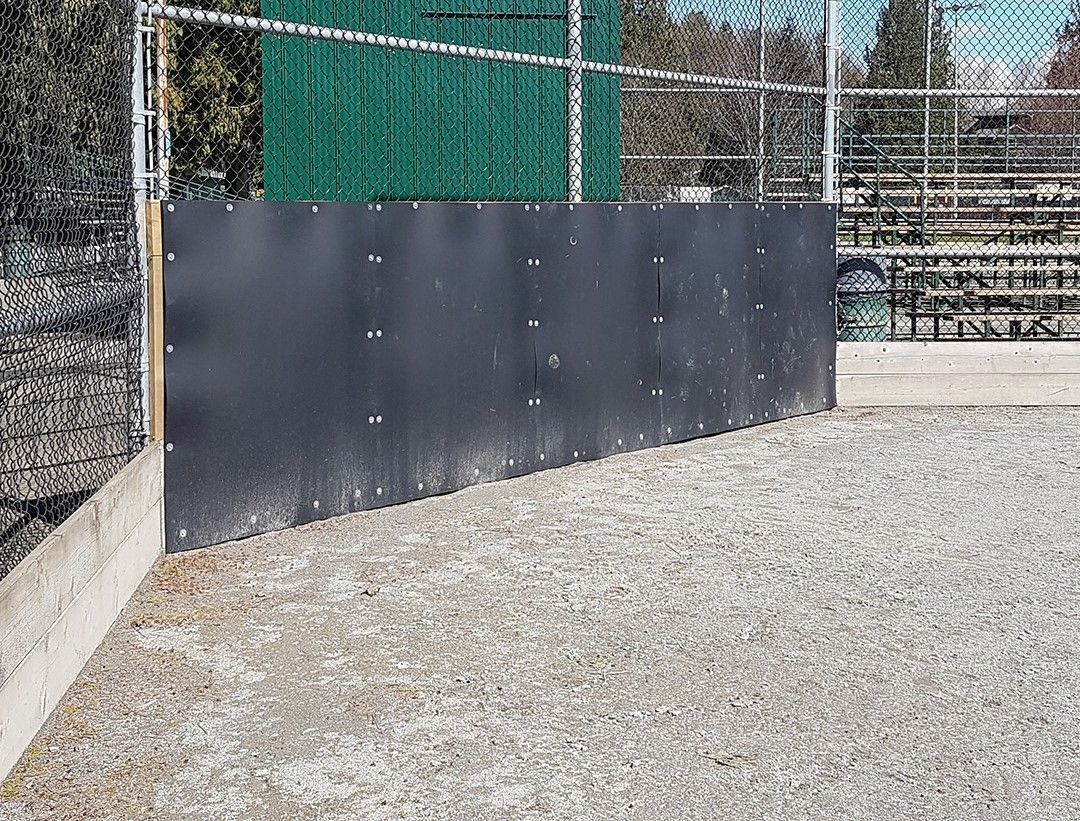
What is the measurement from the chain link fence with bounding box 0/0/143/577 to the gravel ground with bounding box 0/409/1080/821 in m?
0.62

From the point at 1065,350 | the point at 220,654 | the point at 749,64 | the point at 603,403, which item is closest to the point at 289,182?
the point at 603,403

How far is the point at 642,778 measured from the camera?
3973mm

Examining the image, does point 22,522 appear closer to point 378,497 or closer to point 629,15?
point 378,497

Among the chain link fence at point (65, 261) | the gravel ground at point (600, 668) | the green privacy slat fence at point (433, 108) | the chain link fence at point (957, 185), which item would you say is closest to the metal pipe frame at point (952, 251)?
the chain link fence at point (957, 185)

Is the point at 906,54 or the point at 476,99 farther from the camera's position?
the point at 906,54

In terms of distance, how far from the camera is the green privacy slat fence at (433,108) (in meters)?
7.62

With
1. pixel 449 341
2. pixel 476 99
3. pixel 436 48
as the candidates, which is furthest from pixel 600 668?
pixel 476 99

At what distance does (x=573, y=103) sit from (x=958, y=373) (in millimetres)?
4508

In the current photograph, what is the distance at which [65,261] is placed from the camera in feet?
16.9

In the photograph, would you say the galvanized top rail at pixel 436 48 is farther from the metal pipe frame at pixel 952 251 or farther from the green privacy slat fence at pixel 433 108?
the metal pipe frame at pixel 952 251

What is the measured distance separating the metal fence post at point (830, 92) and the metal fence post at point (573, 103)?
9.70ft

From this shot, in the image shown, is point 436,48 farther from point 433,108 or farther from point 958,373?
point 958,373

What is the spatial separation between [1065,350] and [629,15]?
188 inches

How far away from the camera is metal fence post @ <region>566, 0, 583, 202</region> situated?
340 inches
